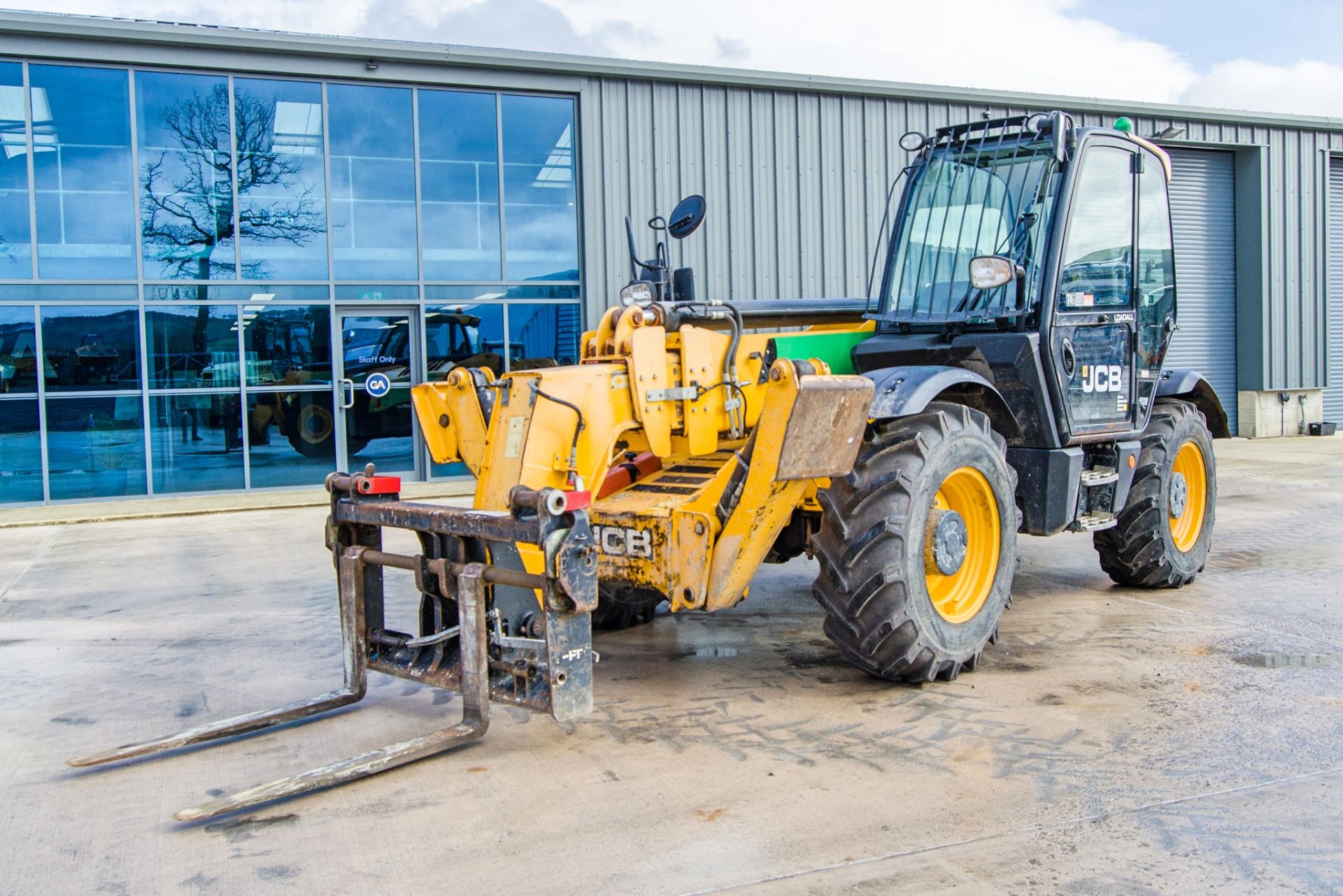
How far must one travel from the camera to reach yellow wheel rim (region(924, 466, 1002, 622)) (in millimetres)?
5676

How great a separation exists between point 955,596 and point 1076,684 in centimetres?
69

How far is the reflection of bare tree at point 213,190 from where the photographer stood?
13961mm

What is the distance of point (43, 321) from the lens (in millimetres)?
13461

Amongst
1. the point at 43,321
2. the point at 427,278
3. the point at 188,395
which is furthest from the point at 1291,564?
the point at 43,321

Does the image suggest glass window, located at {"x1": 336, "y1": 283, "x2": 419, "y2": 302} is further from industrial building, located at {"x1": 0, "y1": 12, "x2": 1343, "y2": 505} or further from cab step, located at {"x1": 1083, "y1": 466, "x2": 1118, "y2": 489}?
cab step, located at {"x1": 1083, "y1": 466, "x2": 1118, "y2": 489}

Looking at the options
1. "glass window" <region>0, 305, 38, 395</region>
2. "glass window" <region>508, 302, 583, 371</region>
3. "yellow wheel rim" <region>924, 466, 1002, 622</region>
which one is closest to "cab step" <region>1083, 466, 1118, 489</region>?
"yellow wheel rim" <region>924, 466, 1002, 622</region>

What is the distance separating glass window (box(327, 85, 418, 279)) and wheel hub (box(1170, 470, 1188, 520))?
10.2 meters

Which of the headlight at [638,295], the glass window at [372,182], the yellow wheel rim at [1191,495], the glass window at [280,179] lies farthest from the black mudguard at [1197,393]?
the glass window at [280,179]

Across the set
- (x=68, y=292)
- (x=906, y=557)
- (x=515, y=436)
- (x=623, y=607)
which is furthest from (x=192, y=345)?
(x=906, y=557)

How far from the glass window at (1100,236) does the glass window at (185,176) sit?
1077 cm

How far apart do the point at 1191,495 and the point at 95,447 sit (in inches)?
466

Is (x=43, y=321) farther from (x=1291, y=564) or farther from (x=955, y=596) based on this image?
(x=1291, y=564)

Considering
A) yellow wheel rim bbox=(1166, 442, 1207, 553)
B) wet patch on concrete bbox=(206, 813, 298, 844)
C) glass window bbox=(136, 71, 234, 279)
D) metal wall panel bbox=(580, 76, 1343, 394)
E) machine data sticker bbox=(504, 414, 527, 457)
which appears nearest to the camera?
wet patch on concrete bbox=(206, 813, 298, 844)

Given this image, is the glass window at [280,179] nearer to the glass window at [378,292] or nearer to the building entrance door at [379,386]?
the glass window at [378,292]
